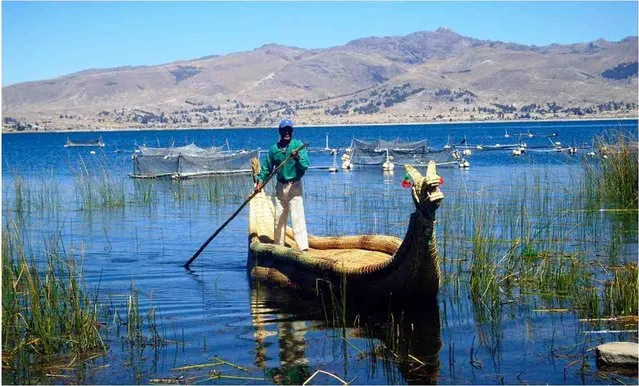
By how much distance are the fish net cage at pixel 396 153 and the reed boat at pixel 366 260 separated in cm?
2300

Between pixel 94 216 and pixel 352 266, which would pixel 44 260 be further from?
pixel 94 216

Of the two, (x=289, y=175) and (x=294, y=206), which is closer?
(x=289, y=175)

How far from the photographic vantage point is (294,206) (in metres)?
11.5

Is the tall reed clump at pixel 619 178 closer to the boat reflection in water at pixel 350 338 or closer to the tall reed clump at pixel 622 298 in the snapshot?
the tall reed clump at pixel 622 298

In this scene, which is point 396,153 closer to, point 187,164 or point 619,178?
point 187,164

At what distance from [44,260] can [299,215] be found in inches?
165

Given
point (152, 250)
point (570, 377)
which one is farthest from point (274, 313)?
point (152, 250)

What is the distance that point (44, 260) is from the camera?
13.5 metres

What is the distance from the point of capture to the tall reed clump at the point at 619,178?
16641 mm

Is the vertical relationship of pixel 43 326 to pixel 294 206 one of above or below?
below

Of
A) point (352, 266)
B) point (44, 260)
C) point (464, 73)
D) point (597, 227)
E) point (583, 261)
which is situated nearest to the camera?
point (352, 266)

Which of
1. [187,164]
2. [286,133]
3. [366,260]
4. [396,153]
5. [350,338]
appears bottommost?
[350,338]

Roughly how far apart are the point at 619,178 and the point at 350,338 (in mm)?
9726

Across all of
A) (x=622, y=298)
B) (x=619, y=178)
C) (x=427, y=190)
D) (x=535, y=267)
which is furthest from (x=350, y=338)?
(x=619, y=178)
